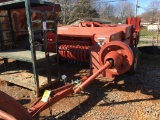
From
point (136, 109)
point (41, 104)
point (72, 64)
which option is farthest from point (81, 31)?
point (41, 104)

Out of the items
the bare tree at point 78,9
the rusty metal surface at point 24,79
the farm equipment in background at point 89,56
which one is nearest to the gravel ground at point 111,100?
the rusty metal surface at point 24,79

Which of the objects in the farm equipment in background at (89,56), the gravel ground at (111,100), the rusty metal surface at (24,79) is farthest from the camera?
the rusty metal surface at (24,79)

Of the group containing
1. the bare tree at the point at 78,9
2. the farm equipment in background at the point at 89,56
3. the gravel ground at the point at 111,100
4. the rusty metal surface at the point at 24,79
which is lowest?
the gravel ground at the point at 111,100

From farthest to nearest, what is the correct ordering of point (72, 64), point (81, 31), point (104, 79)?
point (72, 64) < point (81, 31) < point (104, 79)

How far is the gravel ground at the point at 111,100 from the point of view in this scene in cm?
329

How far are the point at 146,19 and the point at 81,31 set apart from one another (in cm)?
4385

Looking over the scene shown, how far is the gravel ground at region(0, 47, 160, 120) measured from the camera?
329cm

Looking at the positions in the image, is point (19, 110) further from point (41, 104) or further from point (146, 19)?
point (146, 19)

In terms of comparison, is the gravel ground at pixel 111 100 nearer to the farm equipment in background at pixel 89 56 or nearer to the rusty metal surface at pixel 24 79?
the rusty metal surface at pixel 24 79

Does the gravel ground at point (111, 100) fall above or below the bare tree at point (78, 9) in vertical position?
below

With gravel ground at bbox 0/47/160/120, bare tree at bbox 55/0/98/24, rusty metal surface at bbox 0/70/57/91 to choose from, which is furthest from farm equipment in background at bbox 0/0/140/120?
bare tree at bbox 55/0/98/24

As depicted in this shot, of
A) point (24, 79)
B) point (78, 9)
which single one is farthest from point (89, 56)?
point (78, 9)

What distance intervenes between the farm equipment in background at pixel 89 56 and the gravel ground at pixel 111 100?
354 millimetres

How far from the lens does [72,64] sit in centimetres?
606
